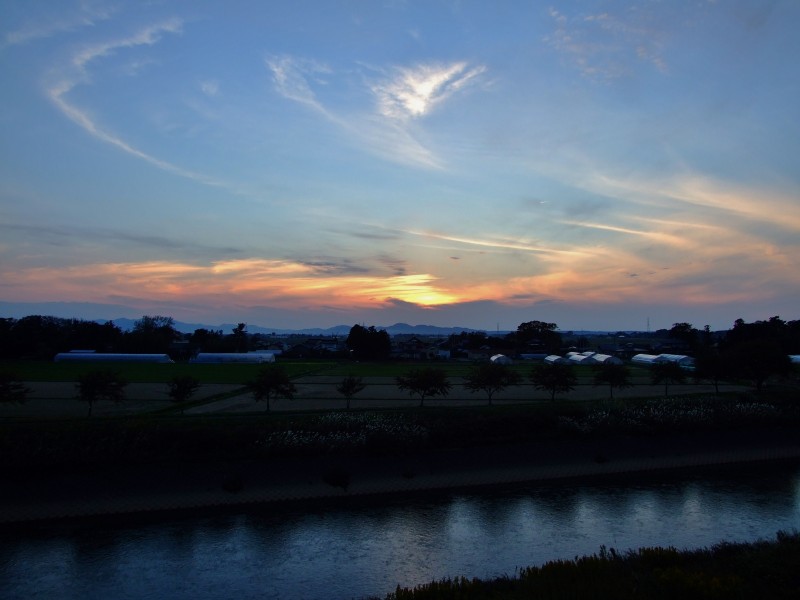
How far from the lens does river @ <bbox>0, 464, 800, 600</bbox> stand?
1864 cm

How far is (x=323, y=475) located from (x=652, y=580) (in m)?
20.2

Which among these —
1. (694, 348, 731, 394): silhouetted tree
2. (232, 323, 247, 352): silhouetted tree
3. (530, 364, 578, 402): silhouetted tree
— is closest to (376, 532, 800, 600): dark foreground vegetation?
(530, 364, 578, 402): silhouetted tree

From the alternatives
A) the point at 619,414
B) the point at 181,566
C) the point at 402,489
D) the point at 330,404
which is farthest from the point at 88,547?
the point at 619,414

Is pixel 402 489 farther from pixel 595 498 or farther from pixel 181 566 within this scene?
pixel 181 566

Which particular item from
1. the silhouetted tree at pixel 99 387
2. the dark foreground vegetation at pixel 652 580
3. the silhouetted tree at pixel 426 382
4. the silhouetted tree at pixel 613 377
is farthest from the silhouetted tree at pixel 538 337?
the dark foreground vegetation at pixel 652 580

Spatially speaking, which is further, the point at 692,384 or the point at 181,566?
the point at 692,384

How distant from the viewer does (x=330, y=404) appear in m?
46.2

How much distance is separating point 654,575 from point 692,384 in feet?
181

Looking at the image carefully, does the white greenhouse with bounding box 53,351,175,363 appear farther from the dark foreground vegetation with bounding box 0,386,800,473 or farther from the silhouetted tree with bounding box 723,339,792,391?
the silhouetted tree with bounding box 723,339,792,391

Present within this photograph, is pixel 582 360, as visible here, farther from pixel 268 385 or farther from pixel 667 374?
pixel 268 385

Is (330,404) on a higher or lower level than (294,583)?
higher

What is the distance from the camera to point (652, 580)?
11617 mm

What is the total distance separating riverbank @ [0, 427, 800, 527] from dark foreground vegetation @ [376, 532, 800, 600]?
16.6 meters

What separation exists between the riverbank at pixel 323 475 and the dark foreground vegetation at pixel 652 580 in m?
16.6
